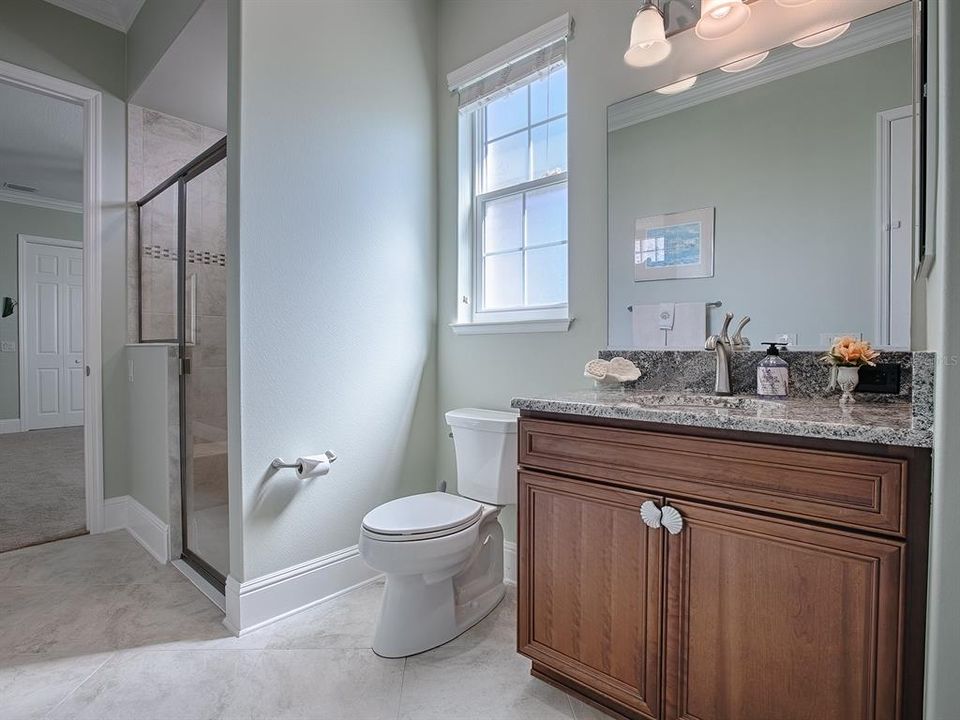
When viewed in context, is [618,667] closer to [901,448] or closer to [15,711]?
[901,448]

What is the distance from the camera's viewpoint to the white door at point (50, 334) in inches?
224

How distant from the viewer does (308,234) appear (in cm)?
196

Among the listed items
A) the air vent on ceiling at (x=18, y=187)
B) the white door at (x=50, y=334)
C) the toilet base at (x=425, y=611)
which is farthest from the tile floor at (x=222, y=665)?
the air vent on ceiling at (x=18, y=187)

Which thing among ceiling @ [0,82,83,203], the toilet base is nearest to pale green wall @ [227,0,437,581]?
the toilet base

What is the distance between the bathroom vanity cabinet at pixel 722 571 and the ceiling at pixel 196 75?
7.56 ft

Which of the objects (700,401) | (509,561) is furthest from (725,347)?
(509,561)

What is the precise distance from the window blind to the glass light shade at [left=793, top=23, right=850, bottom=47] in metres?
0.87

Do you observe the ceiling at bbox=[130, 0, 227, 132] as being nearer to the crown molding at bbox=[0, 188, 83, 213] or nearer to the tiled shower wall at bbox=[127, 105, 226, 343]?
the tiled shower wall at bbox=[127, 105, 226, 343]

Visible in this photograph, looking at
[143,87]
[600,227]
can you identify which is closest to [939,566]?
[600,227]

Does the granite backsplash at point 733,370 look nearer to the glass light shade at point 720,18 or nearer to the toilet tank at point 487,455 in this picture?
the toilet tank at point 487,455

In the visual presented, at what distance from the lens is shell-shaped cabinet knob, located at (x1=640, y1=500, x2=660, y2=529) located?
3.91 ft

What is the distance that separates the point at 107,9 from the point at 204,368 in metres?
2.19

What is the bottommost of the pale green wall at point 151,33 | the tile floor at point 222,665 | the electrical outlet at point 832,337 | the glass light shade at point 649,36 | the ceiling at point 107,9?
the tile floor at point 222,665

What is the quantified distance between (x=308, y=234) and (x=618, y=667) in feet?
5.89
